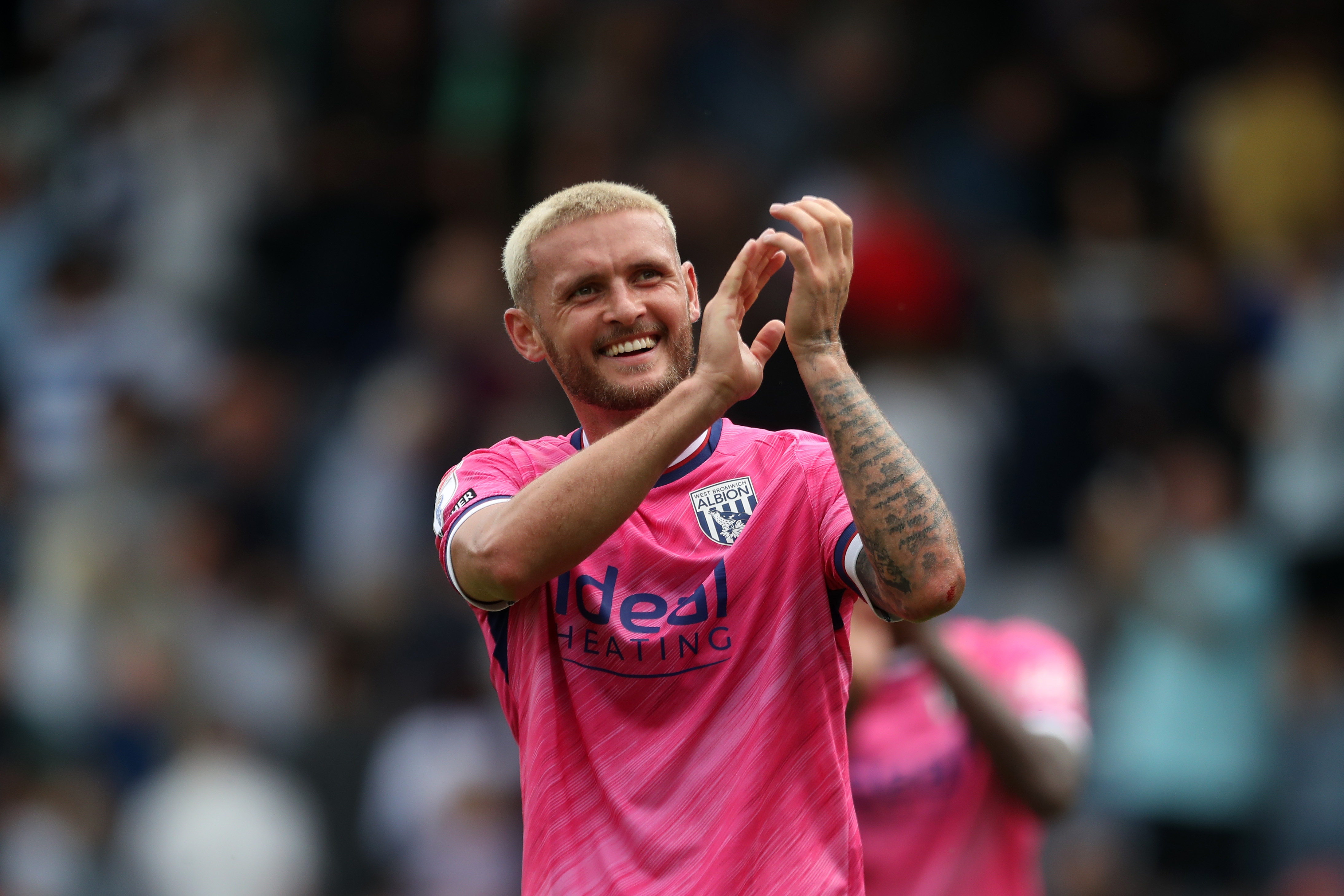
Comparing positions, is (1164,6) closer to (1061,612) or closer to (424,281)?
(1061,612)

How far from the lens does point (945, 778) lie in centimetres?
586

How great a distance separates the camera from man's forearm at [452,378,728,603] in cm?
342

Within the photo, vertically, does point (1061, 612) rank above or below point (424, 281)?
below

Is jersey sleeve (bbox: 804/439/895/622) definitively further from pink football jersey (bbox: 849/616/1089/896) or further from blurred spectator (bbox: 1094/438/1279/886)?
blurred spectator (bbox: 1094/438/1279/886)

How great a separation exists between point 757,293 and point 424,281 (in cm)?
796

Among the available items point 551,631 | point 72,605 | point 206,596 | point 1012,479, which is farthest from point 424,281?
point 551,631

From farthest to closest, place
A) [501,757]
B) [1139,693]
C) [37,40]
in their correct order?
[37,40] < [501,757] < [1139,693]

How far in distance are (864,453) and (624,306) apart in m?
0.70

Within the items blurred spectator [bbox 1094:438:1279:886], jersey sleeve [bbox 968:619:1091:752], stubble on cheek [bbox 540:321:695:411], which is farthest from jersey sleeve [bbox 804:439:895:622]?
blurred spectator [bbox 1094:438:1279:886]

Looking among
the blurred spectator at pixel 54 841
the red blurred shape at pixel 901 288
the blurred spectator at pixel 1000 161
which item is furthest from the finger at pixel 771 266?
the blurred spectator at pixel 54 841

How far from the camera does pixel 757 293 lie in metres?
3.65

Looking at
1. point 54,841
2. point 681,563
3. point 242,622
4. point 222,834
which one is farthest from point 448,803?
point 681,563

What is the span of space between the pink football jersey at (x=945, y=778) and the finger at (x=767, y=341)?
89.1 inches

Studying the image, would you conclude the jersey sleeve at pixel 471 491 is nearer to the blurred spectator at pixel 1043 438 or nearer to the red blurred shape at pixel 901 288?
the red blurred shape at pixel 901 288
